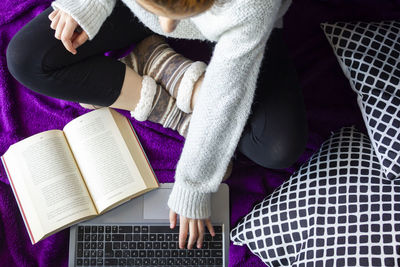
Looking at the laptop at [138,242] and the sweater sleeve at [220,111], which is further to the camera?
the laptop at [138,242]

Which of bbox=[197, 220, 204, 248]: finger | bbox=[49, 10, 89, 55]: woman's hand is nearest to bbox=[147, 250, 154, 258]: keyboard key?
bbox=[197, 220, 204, 248]: finger

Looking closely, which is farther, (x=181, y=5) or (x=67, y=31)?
(x=67, y=31)

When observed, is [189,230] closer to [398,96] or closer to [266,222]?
[266,222]

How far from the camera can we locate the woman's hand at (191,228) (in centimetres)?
87

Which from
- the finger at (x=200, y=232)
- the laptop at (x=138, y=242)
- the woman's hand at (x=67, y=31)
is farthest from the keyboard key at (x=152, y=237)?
the woman's hand at (x=67, y=31)

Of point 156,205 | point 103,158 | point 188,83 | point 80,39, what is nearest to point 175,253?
point 156,205

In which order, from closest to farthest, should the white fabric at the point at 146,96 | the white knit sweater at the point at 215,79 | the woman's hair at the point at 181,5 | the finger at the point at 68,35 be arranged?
the woman's hair at the point at 181,5 < the white knit sweater at the point at 215,79 < the finger at the point at 68,35 < the white fabric at the point at 146,96

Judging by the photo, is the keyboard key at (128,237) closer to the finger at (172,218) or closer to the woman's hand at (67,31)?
the finger at (172,218)

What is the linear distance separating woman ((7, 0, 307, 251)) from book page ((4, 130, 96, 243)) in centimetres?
14

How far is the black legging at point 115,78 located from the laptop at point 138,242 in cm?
20

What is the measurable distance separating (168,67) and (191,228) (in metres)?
0.38

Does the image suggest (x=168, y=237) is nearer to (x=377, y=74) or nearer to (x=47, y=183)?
(x=47, y=183)

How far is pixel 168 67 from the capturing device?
98cm

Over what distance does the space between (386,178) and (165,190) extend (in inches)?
19.2
